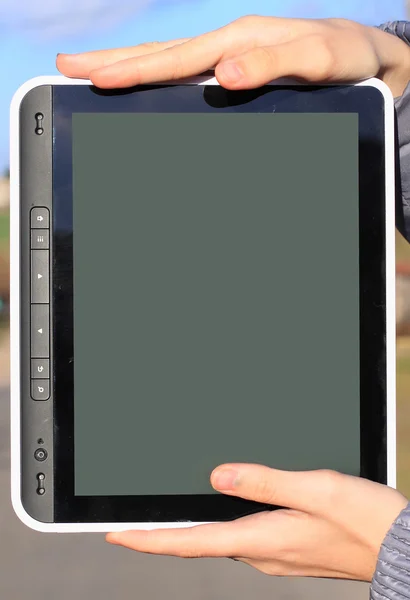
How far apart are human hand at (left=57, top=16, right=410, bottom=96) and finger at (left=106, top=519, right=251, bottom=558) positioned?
1.92 feet

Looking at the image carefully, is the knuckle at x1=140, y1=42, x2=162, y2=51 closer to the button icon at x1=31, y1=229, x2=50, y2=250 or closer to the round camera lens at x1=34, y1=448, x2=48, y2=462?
the button icon at x1=31, y1=229, x2=50, y2=250

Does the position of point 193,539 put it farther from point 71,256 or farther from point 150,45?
point 150,45

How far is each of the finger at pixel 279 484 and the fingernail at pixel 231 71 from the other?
0.50 metres

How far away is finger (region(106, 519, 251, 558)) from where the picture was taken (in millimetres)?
955

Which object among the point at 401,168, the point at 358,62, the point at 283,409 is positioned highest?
the point at 358,62

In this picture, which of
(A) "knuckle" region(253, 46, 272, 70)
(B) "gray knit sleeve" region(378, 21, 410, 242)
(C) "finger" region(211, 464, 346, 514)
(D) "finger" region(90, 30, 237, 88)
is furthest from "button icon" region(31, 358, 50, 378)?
(B) "gray knit sleeve" region(378, 21, 410, 242)

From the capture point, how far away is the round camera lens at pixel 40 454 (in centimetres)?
99

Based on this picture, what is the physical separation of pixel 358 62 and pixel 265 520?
64 cm

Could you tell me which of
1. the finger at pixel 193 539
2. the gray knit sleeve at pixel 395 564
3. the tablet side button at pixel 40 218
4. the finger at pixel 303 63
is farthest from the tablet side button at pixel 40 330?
the gray knit sleeve at pixel 395 564

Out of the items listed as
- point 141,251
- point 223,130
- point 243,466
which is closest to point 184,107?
point 223,130

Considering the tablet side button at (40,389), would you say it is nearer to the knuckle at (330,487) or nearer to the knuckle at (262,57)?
the knuckle at (330,487)

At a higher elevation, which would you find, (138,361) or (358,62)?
(358,62)

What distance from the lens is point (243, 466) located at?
93 cm

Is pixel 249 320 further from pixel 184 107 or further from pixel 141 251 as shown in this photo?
pixel 184 107
